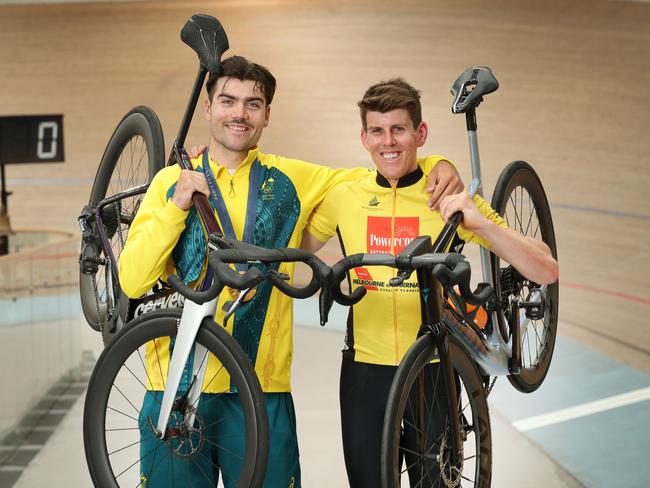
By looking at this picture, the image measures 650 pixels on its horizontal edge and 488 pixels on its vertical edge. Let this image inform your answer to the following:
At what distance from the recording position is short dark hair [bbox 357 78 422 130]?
2.16 meters

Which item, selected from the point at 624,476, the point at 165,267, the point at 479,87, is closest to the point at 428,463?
the point at 165,267

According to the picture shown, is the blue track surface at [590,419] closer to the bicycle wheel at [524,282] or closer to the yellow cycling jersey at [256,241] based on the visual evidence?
the bicycle wheel at [524,282]

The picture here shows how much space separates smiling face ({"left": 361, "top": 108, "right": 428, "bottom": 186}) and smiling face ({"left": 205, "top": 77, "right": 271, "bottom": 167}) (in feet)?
0.84

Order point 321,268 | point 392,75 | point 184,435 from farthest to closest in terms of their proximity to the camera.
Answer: point 392,75
point 184,435
point 321,268

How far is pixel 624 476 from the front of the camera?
13.5 ft

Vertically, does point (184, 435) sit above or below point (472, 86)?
below

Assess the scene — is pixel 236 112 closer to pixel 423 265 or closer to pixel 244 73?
pixel 244 73

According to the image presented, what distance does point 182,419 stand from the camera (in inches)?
84.8

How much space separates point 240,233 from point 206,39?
18.4 inches

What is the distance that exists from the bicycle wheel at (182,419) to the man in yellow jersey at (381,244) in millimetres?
301

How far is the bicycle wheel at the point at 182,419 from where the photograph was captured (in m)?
2.00

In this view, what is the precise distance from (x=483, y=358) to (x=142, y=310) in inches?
35.8

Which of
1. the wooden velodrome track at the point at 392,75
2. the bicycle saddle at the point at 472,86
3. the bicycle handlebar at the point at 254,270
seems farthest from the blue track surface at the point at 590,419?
the bicycle handlebar at the point at 254,270

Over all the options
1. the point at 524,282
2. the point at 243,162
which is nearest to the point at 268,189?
the point at 243,162
